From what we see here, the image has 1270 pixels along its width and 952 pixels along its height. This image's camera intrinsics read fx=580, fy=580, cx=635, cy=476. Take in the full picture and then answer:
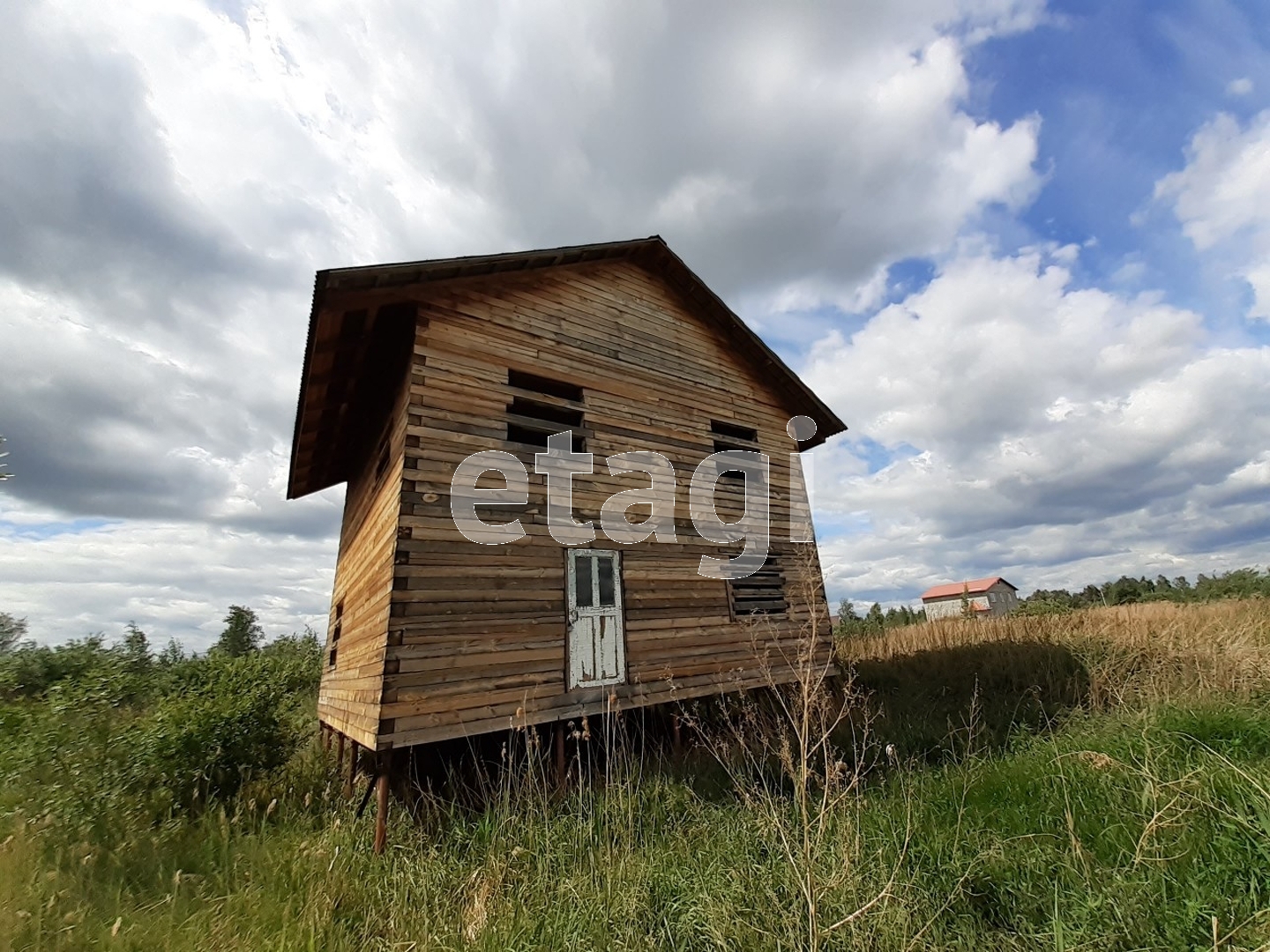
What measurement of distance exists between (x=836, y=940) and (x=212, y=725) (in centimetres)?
821

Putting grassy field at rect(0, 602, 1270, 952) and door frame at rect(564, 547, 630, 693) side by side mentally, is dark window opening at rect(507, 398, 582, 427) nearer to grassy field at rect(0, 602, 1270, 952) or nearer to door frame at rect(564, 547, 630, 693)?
door frame at rect(564, 547, 630, 693)

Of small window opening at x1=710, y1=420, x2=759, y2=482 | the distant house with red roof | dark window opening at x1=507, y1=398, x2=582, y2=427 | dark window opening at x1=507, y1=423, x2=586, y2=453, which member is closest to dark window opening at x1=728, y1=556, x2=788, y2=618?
small window opening at x1=710, y1=420, x2=759, y2=482

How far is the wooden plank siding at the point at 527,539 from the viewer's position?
273 inches

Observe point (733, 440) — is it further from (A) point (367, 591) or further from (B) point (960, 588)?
(B) point (960, 588)

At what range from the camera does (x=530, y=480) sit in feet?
27.2

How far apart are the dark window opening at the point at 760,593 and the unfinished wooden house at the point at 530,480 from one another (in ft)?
0.13

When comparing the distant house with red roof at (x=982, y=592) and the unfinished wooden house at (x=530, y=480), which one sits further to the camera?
the distant house with red roof at (x=982, y=592)

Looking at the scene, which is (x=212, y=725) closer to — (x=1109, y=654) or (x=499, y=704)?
(x=499, y=704)

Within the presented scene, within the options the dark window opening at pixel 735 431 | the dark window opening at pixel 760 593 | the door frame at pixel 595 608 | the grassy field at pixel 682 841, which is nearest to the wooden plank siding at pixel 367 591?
the grassy field at pixel 682 841

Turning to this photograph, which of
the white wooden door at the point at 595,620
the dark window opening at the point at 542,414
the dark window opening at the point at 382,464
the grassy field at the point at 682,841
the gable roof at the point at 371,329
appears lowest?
the grassy field at the point at 682,841

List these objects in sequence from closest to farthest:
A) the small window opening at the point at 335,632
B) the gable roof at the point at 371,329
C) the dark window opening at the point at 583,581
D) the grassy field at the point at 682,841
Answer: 1. the grassy field at the point at 682,841
2. the gable roof at the point at 371,329
3. the dark window opening at the point at 583,581
4. the small window opening at the point at 335,632

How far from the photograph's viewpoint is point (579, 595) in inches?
327

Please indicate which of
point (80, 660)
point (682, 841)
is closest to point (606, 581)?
point (682, 841)

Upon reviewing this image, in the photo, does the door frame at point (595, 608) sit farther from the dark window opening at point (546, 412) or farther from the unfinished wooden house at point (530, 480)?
the dark window opening at point (546, 412)
